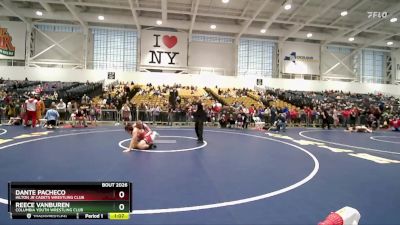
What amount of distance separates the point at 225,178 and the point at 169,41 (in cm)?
3187

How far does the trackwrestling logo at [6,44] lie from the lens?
31844mm

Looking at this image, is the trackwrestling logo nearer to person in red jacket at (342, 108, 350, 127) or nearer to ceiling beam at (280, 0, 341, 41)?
ceiling beam at (280, 0, 341, 41)

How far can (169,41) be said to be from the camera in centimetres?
3509

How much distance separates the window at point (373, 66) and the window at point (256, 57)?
1522 centimetres

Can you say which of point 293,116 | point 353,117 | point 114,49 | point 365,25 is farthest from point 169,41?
point 365,25

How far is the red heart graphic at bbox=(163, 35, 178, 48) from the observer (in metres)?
35.0

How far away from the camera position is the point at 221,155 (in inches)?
306

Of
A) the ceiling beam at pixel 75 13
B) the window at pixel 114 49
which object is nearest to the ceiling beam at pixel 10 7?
the ceiling beam at pixel 75 13

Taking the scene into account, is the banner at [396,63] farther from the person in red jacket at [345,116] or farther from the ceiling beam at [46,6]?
the ceiling beam at [46,6]

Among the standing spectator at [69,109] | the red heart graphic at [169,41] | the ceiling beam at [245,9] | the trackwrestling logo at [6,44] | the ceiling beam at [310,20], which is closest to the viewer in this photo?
the standing spectator at [69,109]

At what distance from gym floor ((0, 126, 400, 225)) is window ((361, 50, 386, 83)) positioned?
39299 mm

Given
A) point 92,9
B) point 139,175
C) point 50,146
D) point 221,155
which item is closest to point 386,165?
point 221,155
